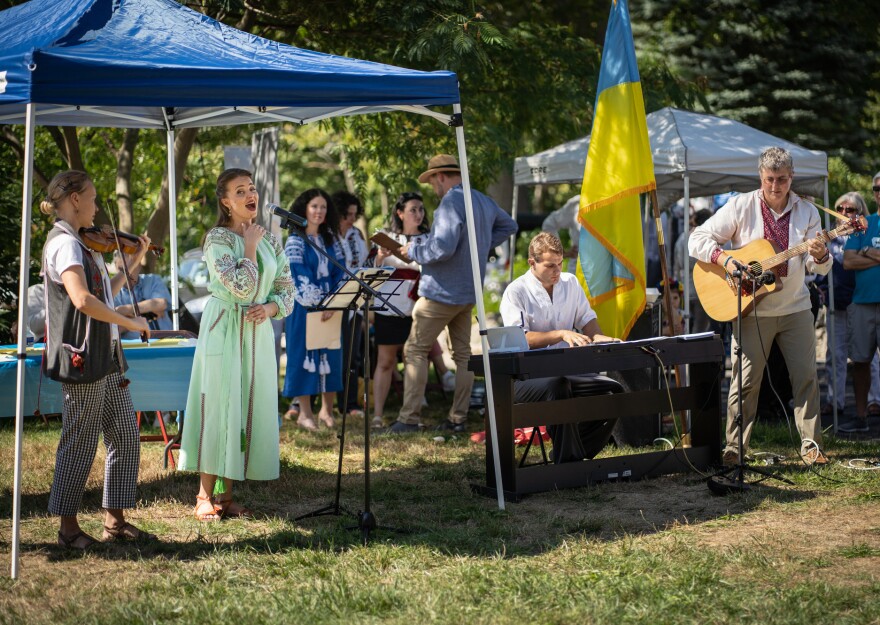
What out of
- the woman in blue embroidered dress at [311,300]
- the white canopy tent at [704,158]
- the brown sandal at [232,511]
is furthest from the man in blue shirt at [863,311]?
the brown sandal at [232,511]

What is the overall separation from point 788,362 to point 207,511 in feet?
12.9

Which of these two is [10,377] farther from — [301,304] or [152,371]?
[301,304]

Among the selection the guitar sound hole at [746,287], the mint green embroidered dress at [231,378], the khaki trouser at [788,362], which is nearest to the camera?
the mint green embroidered dress at [231,378]

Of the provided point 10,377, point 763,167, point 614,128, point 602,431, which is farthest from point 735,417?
point 10,377

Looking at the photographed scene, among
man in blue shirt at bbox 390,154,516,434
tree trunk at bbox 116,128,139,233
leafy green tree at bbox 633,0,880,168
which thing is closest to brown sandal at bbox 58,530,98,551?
man in blue shirt at bbox 390,154,516,434

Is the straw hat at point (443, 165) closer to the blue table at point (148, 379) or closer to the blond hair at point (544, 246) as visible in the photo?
the blond hair at point (544, 246)

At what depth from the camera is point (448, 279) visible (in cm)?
833

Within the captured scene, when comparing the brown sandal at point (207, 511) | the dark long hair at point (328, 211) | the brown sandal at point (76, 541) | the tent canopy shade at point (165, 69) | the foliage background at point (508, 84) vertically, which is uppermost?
the foliage background at point (508, 84)

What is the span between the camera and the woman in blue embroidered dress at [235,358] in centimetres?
553

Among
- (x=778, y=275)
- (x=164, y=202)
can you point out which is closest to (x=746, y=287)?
(x=778, y=275)

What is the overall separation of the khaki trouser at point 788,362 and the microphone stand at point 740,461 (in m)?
0.32

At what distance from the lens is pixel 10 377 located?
5859 mm

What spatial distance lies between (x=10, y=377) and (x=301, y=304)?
126 inches

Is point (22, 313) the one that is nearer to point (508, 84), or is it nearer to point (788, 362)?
point (788, 362)
